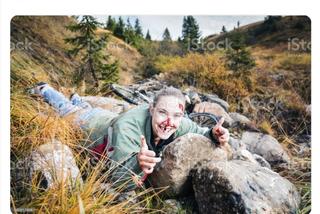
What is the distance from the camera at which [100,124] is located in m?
3.23

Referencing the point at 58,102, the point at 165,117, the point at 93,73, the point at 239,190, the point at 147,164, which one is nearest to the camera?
the point at 239,190

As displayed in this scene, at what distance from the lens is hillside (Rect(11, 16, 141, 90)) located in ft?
10.9

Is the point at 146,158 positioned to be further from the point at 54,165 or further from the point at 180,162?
the point at 54,165

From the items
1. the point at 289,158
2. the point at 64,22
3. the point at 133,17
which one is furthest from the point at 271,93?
the point at 64,22

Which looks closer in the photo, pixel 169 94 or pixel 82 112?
pixel 169 94

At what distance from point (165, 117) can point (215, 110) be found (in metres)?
0.42

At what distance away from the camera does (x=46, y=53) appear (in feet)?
11.2

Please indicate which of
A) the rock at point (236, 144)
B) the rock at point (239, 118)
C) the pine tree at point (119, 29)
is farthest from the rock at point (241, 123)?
the pine tree at point (119, 29)

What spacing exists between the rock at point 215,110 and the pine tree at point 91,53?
1.91ft

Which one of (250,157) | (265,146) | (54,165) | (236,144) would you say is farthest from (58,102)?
(265,146)

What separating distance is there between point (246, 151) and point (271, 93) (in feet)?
1.44

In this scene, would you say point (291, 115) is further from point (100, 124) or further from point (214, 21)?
point (100, 124)

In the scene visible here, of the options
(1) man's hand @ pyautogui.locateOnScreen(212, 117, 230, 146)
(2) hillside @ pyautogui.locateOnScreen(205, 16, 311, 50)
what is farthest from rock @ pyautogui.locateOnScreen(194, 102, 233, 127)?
(2) hillside @ pyautogui.locateOnScreen(205, 16, 311, 50)

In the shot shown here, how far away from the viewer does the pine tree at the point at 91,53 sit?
135 inches
